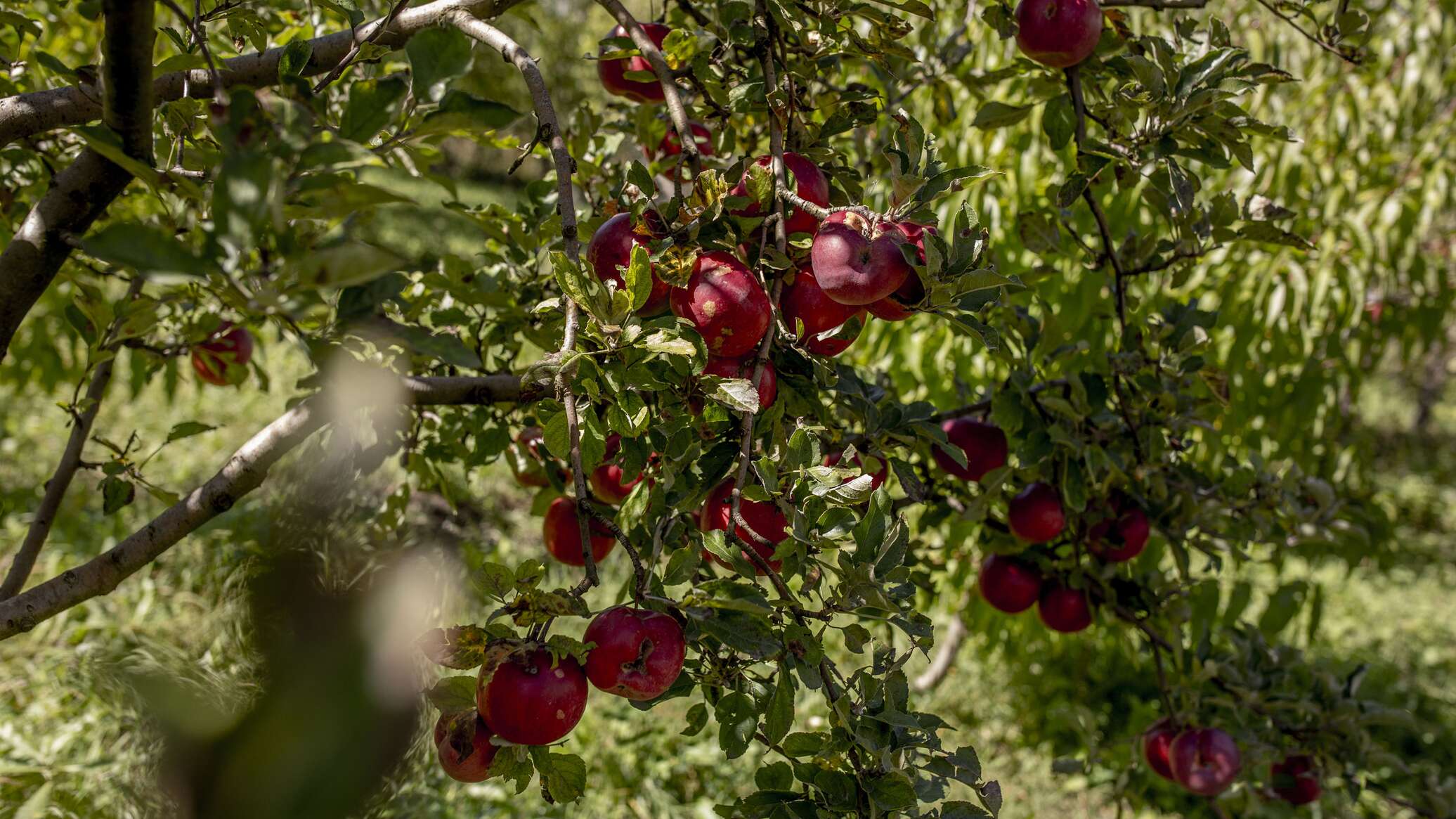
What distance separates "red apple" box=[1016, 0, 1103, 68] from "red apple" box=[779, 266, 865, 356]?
1.54ft

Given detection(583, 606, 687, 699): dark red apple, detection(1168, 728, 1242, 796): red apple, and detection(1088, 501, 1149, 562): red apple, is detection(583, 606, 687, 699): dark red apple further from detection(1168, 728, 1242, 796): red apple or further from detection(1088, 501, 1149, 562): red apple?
detection(1168, 728, 1242, 796): red apple

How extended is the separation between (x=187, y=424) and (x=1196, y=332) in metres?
1.34

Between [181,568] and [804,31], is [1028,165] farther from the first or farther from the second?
[181,568]

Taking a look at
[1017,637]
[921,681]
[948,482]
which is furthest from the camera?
[921,681]

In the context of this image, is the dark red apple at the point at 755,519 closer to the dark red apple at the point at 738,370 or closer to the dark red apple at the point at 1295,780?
the dark red apple at the point at 738,370

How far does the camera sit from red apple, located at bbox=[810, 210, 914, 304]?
74 cm

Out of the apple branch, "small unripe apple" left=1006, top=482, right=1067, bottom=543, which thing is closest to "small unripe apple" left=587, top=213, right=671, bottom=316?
the apple branch

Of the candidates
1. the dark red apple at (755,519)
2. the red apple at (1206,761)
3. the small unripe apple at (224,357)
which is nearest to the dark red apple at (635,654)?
the dark red apple at (755,519)

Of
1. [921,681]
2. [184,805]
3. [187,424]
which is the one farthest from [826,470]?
[921,681]

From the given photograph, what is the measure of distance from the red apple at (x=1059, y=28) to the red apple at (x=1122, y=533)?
64 centimetres

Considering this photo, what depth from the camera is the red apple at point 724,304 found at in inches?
29.0

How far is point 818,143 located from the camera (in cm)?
100

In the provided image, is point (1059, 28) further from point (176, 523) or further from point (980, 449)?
point (176, 523)

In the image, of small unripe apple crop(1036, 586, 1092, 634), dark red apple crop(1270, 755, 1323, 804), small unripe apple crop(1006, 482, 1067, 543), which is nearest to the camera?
small unripe apple crop(1006, 482, 1067, 543)
